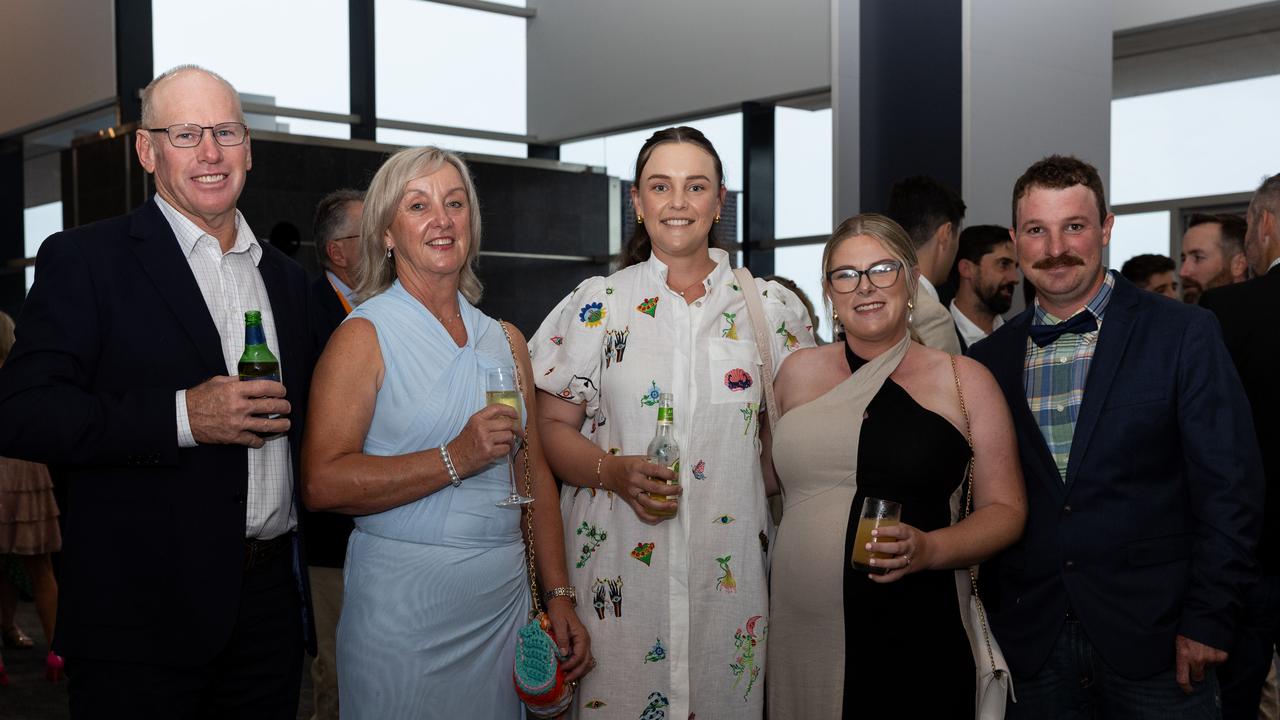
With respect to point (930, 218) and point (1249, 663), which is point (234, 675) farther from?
point (930, 218)

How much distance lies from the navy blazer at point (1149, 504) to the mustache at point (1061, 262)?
137mm

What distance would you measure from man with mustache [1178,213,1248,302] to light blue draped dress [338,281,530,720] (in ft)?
13.1

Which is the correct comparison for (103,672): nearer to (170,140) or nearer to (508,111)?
(170,140)

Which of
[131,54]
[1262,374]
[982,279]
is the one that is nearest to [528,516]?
[1262,374]

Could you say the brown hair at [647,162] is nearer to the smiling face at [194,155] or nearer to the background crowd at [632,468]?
the background crowd at [632,468]

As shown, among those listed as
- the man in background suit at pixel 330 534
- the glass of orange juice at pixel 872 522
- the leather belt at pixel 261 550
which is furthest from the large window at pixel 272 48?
the glass of orange juice at pixel 872 522

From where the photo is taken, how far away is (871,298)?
2.44m

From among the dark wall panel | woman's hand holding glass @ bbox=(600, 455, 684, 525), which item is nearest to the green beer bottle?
woman's hand holding glass @ bbox=(600, 455, 684, 525)

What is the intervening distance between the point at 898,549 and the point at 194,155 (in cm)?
153

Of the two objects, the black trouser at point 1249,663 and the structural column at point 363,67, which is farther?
the structural column at point 363,67

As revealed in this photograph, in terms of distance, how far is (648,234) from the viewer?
2713 millimetres

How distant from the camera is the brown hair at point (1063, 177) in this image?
8.06 ft

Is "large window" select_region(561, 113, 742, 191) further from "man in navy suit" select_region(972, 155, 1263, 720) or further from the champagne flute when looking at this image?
the champagne flute

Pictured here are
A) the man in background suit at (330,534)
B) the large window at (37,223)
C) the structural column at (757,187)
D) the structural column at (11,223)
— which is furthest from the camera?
the structural column at (11,223)
